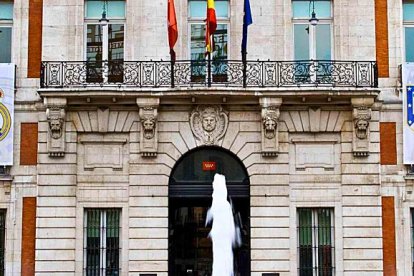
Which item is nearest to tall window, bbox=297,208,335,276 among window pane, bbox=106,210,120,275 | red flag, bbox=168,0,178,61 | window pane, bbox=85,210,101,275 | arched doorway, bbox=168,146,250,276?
arched doorway, bbox=168,146,250,276

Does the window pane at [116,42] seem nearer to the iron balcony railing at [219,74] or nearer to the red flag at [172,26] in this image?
the iron balcony railing at [219,74]

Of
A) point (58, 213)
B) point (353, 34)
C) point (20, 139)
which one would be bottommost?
point (58, 213)

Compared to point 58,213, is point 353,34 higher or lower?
higher

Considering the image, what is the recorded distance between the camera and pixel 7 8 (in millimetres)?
21250

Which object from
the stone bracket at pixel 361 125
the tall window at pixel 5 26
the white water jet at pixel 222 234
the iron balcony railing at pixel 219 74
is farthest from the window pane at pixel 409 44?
the tall window at pixel 5 26

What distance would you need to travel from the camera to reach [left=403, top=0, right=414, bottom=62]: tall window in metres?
21.1

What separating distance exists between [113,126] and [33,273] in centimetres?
435

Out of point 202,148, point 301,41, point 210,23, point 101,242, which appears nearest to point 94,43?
point 210,23

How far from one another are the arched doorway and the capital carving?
349 millimetres

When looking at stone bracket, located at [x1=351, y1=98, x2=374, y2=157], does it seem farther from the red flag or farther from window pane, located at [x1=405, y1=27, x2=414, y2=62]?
the red flag

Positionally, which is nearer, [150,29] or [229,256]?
[229,256]

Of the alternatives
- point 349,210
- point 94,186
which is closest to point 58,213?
point 94,186

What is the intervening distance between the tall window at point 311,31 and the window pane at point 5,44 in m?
7.85

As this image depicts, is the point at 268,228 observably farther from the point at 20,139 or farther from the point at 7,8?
the point at 7,8
